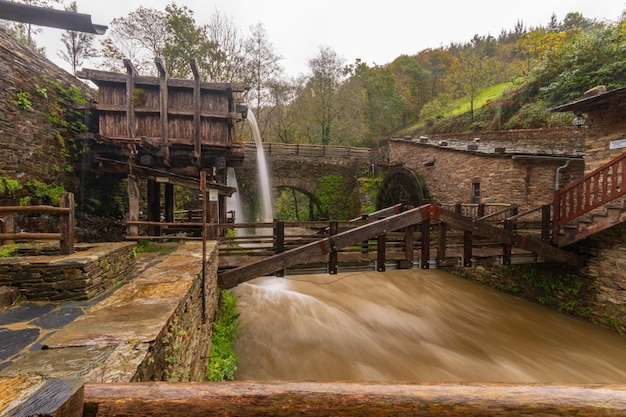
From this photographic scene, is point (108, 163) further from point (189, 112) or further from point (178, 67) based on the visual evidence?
point (178, 67)

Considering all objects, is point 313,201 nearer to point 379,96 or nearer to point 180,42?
point 180,42

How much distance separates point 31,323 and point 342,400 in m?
3.25

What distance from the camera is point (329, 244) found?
546 centimetres

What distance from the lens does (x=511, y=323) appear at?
Result: 7242mm

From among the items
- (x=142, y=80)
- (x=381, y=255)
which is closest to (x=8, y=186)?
(x=142, y=80)

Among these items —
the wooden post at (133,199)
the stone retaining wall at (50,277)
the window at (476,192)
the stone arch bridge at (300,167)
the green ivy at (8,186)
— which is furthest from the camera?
the stone arch bridge at (300,167)

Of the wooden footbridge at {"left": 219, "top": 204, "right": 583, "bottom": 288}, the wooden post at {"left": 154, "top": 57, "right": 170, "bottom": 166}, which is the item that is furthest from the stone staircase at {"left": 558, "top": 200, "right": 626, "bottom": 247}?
the wooden post at {"left": 154, "top": 57, "right": 170, "bottom": 166}

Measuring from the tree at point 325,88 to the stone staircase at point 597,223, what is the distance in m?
17.5

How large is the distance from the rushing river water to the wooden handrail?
2.81 meters

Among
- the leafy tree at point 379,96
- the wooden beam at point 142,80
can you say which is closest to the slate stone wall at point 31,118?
the wooden beam at point 142,80

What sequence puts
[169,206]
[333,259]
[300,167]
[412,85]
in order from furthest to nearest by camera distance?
[412,85]
[300,167]
[169,206]
[333,259]

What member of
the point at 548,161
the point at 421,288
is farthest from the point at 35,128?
the point at 548,161

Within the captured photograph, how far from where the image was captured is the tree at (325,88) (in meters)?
21.0

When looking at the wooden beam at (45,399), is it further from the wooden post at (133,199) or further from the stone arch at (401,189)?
the stone arch at (401,189)
